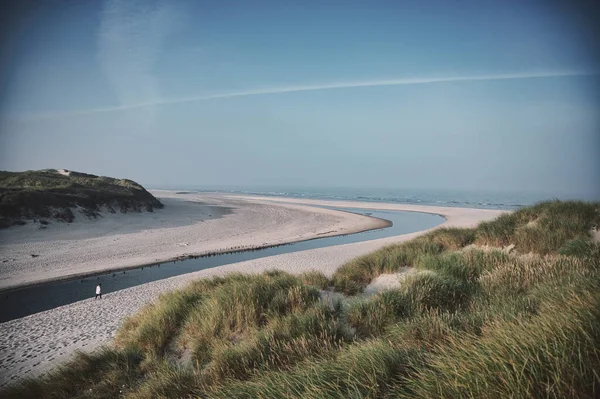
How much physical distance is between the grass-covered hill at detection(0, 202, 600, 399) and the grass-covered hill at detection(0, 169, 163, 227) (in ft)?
105

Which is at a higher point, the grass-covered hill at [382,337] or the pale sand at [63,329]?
the grass-covered hill at [382,337]

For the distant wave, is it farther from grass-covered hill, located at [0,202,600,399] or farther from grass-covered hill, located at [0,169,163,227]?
grass-covered hill, located at [0,169,163,227]

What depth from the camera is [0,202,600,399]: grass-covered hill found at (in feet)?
6.93

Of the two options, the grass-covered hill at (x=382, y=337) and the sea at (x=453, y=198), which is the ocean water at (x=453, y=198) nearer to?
the sea at (x=453, y=198)

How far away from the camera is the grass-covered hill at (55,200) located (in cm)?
2897

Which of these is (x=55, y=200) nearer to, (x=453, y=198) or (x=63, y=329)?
(x=63, y=329)

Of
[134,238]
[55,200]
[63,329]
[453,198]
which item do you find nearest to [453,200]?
[453,198]

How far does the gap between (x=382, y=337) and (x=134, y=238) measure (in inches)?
1132

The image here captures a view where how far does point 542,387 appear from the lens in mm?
1864

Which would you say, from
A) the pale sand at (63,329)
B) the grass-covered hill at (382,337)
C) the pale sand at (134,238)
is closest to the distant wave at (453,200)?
the pale sand at (134,238)

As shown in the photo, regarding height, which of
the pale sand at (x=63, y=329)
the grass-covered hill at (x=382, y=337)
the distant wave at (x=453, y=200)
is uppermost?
Result: the grass-covered hill at (x=382, y=337)

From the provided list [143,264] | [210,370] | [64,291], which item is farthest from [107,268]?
[210,370]

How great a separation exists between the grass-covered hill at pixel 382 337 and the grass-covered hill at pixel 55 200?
105ft

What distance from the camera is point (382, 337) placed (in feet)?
12.9
